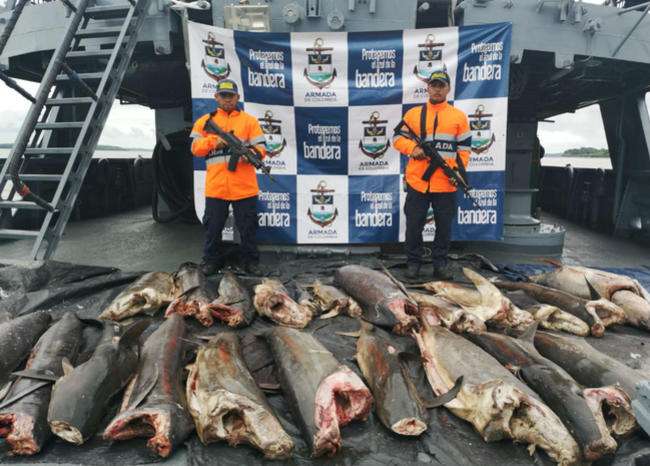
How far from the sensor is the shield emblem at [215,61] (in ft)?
17.8

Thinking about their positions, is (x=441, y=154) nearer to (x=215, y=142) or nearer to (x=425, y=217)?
(x=425, y=217)

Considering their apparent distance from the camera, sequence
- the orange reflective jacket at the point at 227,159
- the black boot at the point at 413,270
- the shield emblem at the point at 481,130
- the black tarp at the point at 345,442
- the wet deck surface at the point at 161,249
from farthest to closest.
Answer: the wet deck surface at the point at 161,249 < the shield emblem at the point at 481,130 < the black boot at the point at 413,270 < the orange reflective jacket at the point at 227,159 < the black tarp at the point at 345,442

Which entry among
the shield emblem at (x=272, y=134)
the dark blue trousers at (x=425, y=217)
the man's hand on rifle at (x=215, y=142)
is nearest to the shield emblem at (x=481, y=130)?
the dark blue trousers at (x=425, y=217)

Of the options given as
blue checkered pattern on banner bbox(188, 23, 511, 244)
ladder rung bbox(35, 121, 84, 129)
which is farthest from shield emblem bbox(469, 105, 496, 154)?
ladder rung bbox(35, 121, 84, 129)

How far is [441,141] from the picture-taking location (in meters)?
4.81

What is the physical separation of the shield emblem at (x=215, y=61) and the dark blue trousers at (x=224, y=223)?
1.68m

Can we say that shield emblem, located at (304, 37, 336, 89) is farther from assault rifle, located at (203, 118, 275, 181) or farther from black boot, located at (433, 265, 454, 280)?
black boot, located at (433, 265, 454, 280)

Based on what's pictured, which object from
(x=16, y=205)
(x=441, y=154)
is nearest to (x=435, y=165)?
(x=441, y=154)

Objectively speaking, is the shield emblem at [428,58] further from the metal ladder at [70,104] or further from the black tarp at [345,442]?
the metal ladder at [70,104]

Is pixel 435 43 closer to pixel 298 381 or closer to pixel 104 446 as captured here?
pixel 298 381

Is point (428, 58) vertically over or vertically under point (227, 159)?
over

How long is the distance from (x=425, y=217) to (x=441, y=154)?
2.43 feet

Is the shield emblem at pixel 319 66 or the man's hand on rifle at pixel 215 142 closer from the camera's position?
the man's hand on rifle at pixel 215 142

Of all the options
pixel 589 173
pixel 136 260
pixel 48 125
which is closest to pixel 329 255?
pixel 136 260
